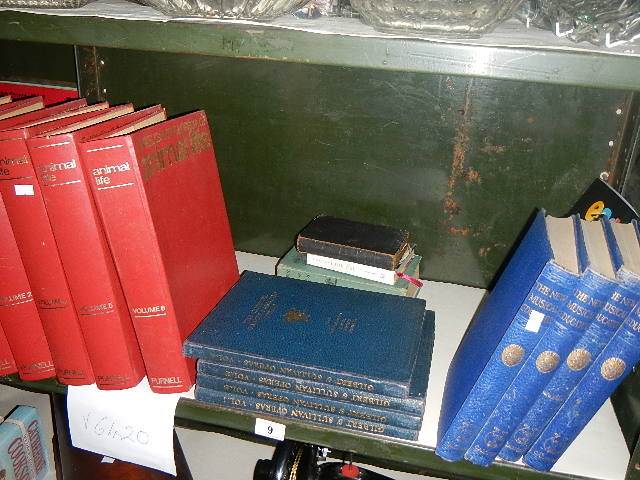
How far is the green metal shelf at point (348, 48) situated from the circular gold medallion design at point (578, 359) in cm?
29

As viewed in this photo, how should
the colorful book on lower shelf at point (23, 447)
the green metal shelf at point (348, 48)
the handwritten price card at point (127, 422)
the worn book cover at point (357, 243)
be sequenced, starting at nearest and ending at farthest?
the green metal shelf at point (348, 48) < the handwritten price card at point (127, 422) < the worn book cover at point (357, 243) < the colorful book on lower shelf at point (23, 447)

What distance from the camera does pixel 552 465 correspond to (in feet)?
2.15

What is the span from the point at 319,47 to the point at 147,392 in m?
0.55

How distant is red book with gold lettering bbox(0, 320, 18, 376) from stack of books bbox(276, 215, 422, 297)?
17.7 inches

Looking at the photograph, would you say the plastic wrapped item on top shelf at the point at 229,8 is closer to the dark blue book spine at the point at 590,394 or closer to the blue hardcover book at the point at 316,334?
the blue hardcover book at the point at 316,334

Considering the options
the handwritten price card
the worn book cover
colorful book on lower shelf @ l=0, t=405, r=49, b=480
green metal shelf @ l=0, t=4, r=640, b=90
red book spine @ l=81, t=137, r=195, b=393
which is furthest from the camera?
colorful book on lower shelf @ l=0, t=405, r=49, b=480

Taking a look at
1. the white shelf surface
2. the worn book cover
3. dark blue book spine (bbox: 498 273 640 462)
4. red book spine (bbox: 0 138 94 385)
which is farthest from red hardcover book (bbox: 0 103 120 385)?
dark blue book spine (bbox: 498 273 640 462)

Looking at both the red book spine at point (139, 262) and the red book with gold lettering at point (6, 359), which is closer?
the red book spine at point (139, 262)

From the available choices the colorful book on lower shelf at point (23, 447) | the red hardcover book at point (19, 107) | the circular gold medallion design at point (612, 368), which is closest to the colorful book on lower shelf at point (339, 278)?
the circular gold medallion design at point (612, 368)

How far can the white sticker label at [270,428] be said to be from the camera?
2.33 feet

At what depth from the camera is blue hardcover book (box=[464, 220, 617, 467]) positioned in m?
0.55

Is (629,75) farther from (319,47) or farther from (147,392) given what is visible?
(147,392)

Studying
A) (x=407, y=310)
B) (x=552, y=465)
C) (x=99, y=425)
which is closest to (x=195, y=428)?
(x=99, y=425)

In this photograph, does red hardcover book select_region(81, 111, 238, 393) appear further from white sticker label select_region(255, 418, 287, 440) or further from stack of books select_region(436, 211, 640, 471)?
stack of books select_region(436, 211, 640, 471)
